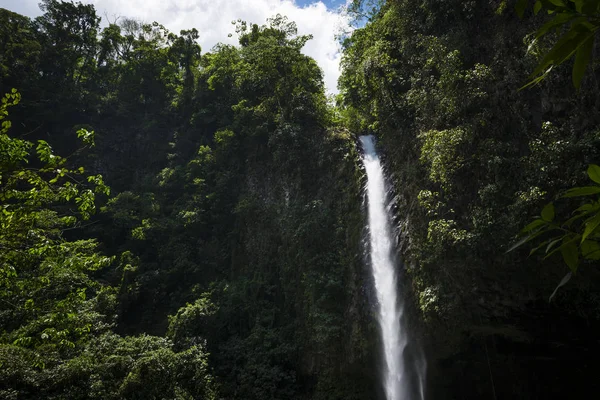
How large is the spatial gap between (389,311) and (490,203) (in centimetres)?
407

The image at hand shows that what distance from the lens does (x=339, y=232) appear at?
481 inches

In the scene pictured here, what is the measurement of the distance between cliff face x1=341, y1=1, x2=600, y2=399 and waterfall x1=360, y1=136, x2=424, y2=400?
55cm

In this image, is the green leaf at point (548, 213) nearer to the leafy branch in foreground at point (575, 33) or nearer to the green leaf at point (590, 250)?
the green leaf at point (590, 250)

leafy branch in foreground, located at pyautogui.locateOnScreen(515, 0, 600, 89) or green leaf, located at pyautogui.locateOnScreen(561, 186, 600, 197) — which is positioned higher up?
leafy branch in foreground, located at pyautogui.locateOnScreen(515, 0, 600, 89)

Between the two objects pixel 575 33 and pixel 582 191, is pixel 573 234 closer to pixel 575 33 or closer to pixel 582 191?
pixel 582 191

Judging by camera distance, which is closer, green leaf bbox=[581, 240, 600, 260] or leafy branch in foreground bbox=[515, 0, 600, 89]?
leafy branch in foreground bbox=[515, 0, 600, 89]

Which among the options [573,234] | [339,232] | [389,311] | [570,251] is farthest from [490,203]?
[570,251]

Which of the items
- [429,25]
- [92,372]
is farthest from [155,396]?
[429,25]

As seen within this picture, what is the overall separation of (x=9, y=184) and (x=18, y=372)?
545cm

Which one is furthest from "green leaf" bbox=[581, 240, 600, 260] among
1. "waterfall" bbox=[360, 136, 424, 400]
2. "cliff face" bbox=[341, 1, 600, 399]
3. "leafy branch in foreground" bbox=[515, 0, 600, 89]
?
"waterfall" bbox=[360, 136, 424, 400]

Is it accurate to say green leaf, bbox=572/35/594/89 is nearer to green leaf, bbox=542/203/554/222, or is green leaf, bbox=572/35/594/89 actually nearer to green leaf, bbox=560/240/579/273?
green leaf, bbox=542/203/554/222

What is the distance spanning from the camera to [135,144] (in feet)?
84.4

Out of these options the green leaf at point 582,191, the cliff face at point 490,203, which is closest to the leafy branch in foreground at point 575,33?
the green leaf at point 582,191

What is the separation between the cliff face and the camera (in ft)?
22.6
